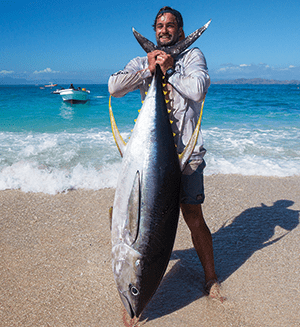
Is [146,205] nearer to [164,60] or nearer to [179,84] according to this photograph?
[179,84]

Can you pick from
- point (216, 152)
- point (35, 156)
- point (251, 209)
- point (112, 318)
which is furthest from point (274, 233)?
point (35, 156)

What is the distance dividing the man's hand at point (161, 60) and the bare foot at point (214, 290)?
1679mm

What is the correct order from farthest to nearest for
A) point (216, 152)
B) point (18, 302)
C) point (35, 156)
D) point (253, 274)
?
1. point (216, 152)
2. point (35, 156)
3. point (253, 274)
4. point (18, 302)

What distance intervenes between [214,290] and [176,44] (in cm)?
187

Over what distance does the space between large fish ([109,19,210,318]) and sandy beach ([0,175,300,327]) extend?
568 mm

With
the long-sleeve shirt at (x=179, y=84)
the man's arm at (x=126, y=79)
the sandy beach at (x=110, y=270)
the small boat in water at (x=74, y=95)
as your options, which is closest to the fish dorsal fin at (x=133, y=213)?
the long-sleeve shirt at (x=179, y=84)

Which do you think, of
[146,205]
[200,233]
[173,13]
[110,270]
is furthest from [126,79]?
[110,270]

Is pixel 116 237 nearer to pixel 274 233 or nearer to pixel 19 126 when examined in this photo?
pixel 274 233

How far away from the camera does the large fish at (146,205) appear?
1550mm

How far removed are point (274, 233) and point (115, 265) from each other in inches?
90.7

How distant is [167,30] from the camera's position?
1.87 meters

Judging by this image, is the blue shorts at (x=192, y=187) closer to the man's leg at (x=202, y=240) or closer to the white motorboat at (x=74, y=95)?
the man's leg at (x=202, y=240)

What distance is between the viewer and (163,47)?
1861mm

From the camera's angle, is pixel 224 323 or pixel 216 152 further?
pixel 216 152
